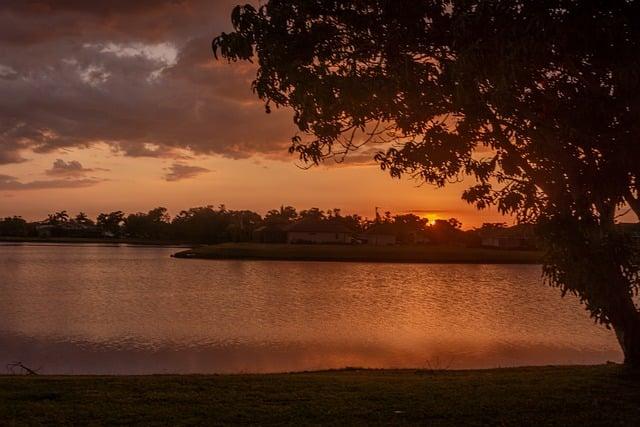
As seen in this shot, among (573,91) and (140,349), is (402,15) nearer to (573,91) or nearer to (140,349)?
(573,91)

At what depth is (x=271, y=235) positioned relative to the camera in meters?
112

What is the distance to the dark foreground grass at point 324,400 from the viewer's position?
8141 millimetres

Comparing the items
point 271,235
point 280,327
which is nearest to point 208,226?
point 271,235

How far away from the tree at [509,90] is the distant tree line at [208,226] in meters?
100

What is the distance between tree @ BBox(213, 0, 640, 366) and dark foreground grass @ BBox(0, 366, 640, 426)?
2.02 metres

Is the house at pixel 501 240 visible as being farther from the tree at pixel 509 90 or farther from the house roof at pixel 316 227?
the tree at pixel 509 90

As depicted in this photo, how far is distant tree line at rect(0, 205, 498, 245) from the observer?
12100 cm

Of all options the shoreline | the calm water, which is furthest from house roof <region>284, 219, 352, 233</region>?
the calm water

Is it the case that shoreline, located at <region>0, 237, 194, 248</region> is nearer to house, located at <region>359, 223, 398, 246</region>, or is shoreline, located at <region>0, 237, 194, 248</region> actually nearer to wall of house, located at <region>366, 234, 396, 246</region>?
house, located at <region>359, 223, 398, 246</region>

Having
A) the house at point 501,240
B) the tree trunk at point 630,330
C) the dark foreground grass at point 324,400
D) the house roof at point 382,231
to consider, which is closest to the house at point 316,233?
the house roof at point 382,231

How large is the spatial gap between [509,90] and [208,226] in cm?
12810

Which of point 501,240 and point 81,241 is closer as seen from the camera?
point 501,240

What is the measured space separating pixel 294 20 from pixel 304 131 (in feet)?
6.04

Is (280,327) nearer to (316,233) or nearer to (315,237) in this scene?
(315,237)
